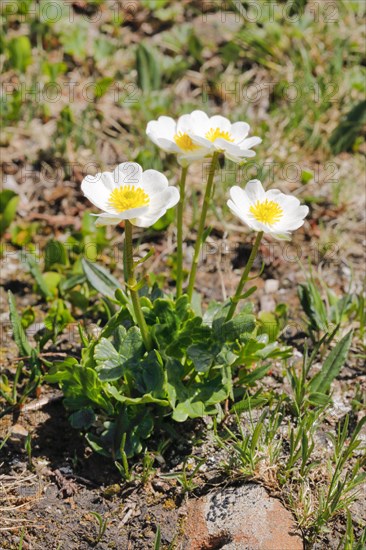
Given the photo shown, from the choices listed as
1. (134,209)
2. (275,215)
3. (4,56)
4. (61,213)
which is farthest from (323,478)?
(4,56)

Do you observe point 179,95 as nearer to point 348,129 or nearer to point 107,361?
point 348,129

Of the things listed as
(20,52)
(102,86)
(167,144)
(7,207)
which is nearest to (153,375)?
(167,144)

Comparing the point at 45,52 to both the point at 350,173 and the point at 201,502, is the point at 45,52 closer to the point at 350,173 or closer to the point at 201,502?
the point at 350,173

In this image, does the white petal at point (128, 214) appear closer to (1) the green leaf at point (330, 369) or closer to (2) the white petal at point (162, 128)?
(2) the white petal at point (162, 128)

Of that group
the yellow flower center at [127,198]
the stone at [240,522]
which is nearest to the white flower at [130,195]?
the yellow flower center at [127,198]

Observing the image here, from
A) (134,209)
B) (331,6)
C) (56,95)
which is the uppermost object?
(134,209)
